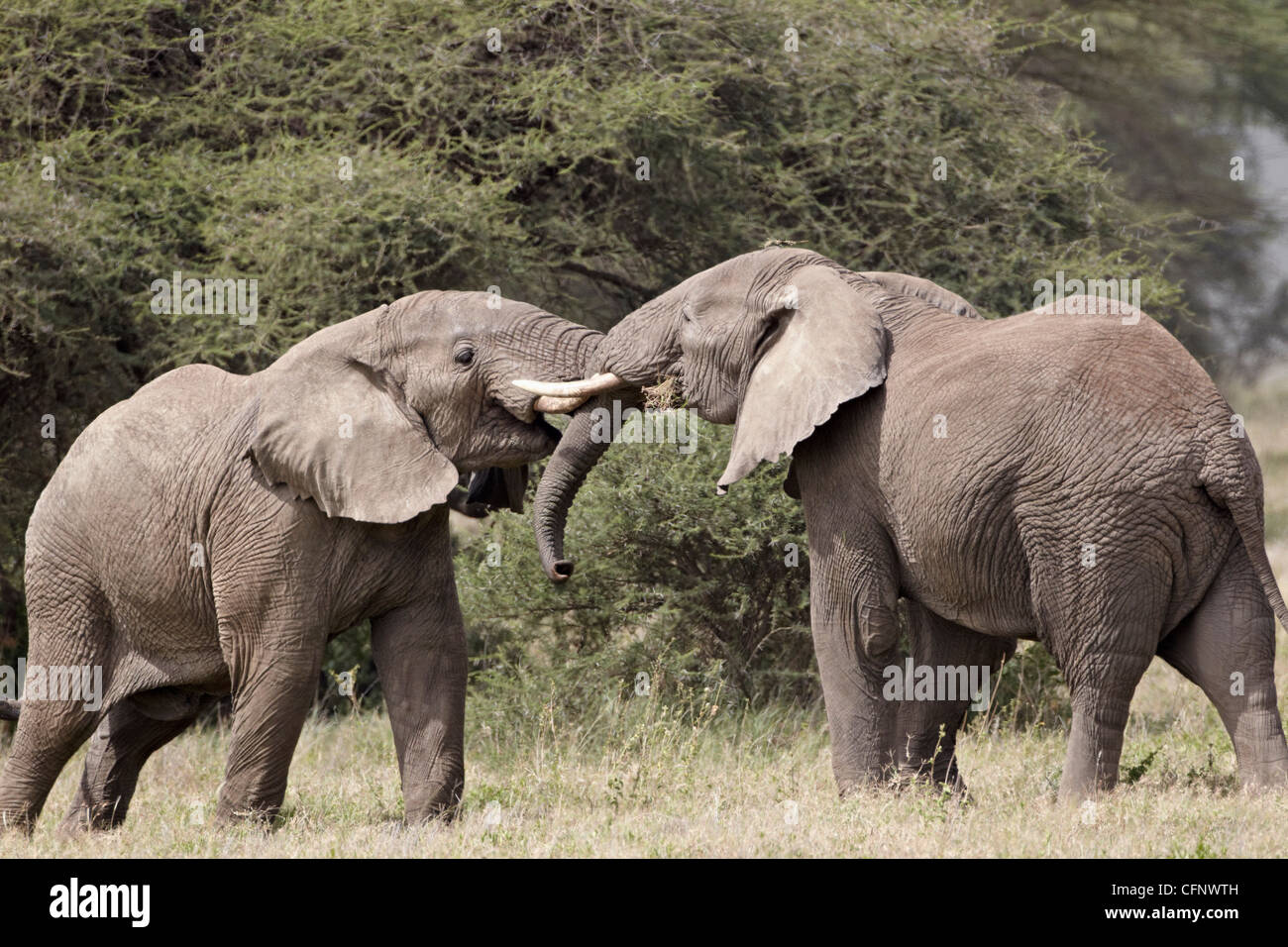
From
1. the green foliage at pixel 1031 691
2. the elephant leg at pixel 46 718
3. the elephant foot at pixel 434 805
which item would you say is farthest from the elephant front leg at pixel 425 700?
the green foliage at pixel 1031 691

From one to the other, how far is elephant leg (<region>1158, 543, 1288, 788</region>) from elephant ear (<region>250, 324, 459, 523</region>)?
9.87ft

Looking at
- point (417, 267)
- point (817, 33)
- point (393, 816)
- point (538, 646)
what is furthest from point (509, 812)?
point (817, 33)

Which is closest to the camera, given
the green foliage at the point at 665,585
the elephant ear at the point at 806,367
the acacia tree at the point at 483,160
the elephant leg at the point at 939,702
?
the elephant ear at the point at 806,367

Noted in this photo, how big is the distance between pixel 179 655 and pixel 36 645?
651 mm

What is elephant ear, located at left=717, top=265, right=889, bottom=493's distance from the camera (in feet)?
23.4

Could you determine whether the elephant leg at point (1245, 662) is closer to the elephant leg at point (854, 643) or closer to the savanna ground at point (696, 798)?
the savanna ground at point (696, 798)

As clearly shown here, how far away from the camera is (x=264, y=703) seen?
7.07 m

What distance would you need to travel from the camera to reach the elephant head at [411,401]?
7.07 meters

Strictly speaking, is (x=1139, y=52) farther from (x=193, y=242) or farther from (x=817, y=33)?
(x=193, y=242)

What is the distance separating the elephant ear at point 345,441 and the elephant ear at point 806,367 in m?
1.25

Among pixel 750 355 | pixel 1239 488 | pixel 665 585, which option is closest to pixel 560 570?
pixel 750 355

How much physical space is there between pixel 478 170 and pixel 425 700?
634 cm

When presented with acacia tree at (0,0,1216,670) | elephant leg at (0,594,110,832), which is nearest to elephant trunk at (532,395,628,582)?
elephant leg at (0,594,110,832)

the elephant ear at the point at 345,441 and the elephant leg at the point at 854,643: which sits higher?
the elephant ear at the point at 345,441
